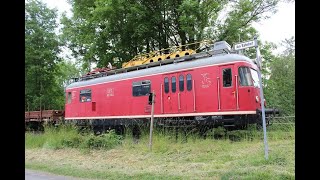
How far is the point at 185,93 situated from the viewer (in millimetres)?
15047

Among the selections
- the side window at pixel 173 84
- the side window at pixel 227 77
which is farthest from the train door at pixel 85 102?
the side window at pixel 227 77

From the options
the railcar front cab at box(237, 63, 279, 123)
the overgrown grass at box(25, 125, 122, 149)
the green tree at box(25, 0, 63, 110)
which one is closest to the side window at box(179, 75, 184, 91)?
the railcar front cab at box(237, 63, 279, 123)

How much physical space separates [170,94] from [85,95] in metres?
7.37

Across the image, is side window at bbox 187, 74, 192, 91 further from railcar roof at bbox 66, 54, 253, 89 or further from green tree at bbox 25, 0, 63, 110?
green tree at bbox 25, 0, 63, 110

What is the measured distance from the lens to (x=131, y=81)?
17.7m

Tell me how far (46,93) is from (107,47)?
1099 cm

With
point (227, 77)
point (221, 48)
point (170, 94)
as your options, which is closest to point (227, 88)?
point (227, 77)

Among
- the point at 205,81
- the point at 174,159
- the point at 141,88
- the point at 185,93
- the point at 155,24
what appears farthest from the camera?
the point at 155,24

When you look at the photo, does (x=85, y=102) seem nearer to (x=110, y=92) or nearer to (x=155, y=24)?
(x=110, y=92)
